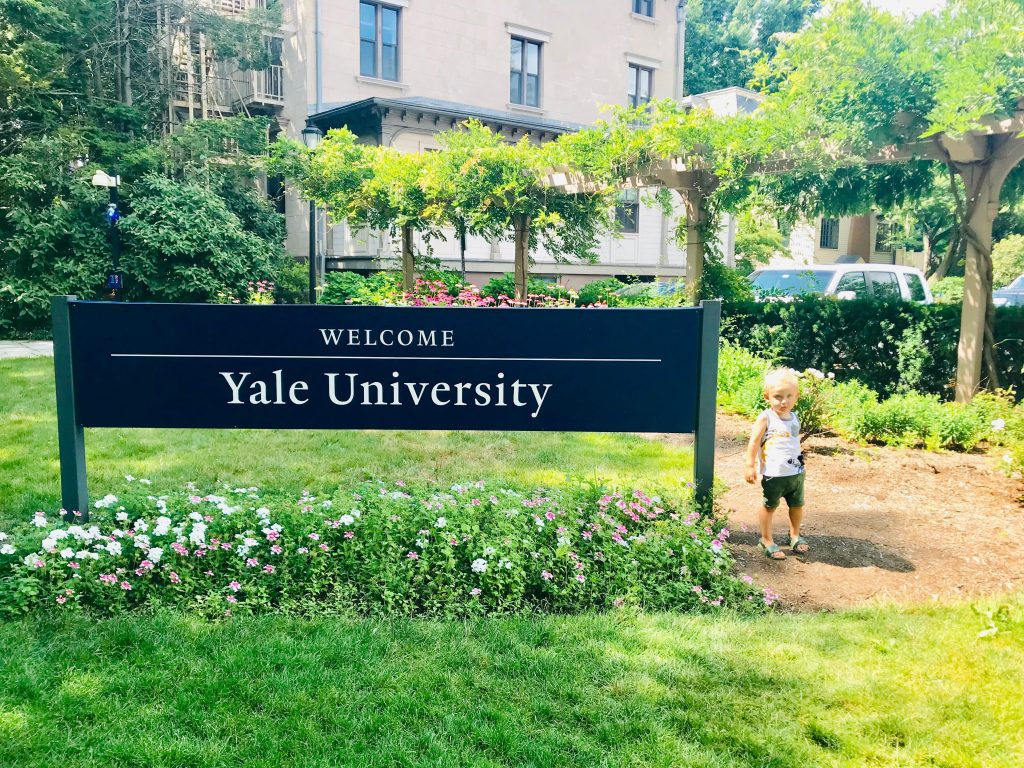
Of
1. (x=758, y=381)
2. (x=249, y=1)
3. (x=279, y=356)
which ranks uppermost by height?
(x=249, y=1)

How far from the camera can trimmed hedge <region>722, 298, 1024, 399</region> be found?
8633 mm

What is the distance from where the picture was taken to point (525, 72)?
1024 inches

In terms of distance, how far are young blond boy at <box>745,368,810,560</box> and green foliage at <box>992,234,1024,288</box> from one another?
31.8 meters

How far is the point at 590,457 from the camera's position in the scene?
6914mm

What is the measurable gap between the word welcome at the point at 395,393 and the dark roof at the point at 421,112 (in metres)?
16.5

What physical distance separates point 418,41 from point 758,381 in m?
18.2

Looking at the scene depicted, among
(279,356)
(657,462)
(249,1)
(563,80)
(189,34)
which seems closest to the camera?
(279,356)

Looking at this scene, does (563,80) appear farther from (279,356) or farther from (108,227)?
(279,356)

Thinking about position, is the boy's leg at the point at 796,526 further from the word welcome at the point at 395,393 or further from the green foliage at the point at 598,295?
the green foliage at the point at 598,295

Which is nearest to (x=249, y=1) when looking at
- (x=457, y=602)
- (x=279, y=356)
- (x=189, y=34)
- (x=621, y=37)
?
(x=189, y=34)

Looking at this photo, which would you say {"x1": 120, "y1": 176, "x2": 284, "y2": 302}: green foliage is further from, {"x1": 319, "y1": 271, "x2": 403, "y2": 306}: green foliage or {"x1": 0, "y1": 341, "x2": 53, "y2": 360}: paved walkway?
{"x1": 319, "y1": 271, "x2": 403, "y2": 306}: green foliage

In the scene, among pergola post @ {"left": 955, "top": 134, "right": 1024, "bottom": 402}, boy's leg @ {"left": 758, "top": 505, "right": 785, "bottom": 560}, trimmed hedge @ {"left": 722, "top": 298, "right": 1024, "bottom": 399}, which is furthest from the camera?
trimmed hedge @ {"left": 722, "top": 298, "right": 1024, "bottom": 399}

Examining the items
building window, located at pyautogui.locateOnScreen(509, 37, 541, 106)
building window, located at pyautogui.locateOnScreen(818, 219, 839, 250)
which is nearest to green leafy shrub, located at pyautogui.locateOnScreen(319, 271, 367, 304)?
building window, located at pyautogui.locateOnScreen(509, 37, 541, 106)

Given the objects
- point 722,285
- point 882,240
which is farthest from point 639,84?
point 722,285
